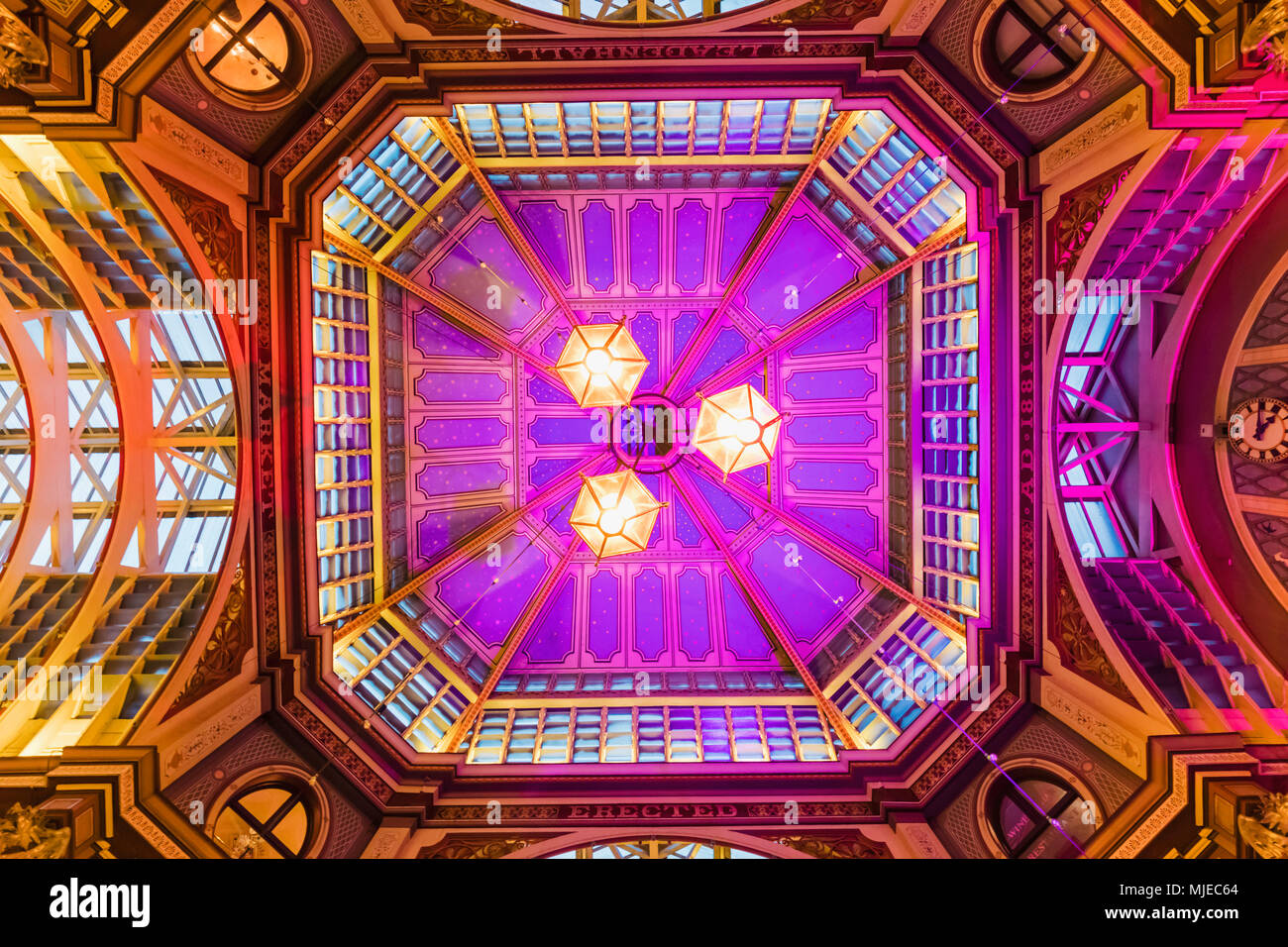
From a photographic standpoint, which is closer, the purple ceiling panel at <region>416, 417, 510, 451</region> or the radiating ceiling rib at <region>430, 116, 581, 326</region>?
the radiating ceiling rib at <region>430, 116, 581, 326</region>

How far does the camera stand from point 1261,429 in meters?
8.52

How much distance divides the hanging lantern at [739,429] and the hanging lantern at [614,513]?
61.0 inches

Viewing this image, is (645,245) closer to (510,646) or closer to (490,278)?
(490,278)

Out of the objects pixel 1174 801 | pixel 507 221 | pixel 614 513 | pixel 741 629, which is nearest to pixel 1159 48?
pixel 1174 801

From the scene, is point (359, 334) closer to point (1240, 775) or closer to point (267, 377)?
point (267, 377)

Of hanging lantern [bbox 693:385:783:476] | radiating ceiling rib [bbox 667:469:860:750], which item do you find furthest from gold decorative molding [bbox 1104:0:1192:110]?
radiating ceiling rib [bbox 667:469:860:750]

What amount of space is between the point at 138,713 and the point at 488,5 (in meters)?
10.5

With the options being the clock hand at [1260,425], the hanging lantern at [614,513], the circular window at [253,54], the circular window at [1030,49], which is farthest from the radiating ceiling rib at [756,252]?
the clock hand at [1260,425]

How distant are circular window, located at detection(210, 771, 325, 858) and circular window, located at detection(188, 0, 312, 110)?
9845mm

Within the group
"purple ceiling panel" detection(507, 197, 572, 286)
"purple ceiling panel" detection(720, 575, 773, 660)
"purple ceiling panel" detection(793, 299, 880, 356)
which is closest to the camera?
"purple ceiling panel" detection(507, 197, 572, 286)

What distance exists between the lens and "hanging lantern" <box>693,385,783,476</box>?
10.3m

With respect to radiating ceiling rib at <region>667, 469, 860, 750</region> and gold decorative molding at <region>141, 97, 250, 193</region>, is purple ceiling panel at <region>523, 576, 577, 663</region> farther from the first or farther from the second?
gold decorative molding at <region>141, 97, 250, 193</region>

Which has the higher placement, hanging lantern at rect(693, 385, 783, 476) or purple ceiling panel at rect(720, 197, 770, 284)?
purple ceiling panel at rect(720, 197, 770, 284)
